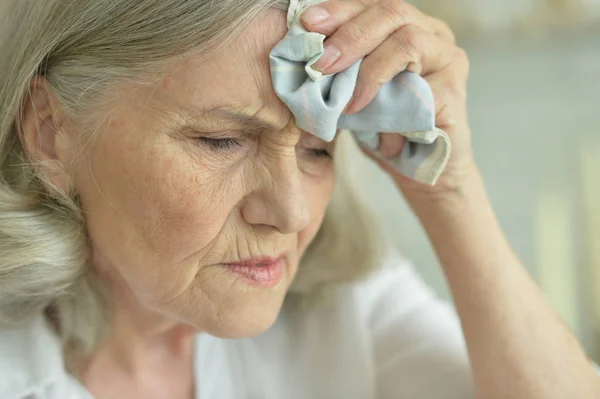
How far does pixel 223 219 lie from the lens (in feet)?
3.20

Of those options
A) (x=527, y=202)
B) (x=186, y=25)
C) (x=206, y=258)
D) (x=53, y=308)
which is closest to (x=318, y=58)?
(x=186, y=25)

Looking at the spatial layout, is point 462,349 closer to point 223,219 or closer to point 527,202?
point 223,219

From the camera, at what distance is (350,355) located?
132 cm

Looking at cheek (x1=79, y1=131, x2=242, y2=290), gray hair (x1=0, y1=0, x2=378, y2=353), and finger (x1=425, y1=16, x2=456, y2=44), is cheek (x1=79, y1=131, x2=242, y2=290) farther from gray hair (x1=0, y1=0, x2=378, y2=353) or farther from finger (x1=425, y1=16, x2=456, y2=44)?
finger (x1=425, y1=16, x2=456, y2=44)

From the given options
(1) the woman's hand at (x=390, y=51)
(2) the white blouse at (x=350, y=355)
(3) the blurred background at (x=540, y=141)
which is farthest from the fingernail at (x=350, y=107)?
(3) the blurred background at (x=540, y=141)

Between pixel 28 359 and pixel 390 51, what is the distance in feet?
2.36

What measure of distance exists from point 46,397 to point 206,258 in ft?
1.13

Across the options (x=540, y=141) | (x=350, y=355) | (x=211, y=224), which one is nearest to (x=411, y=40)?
(x=211, y=224)

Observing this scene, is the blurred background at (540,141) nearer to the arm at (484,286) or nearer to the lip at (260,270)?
the arm at (484,286)

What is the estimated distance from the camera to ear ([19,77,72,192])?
998mm

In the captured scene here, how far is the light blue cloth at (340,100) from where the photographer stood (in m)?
0.89

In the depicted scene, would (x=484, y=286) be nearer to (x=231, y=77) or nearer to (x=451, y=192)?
(x=451, y=192)

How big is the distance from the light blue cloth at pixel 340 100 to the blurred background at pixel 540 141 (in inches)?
34.7

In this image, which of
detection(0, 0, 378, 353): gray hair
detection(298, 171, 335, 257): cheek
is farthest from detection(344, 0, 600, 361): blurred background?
detection(0, 0, 378, 353): gray hair
